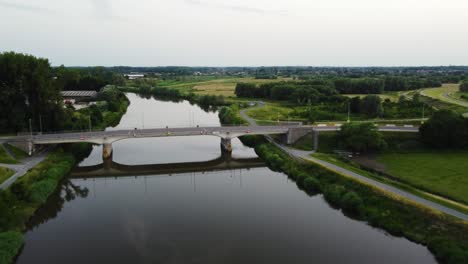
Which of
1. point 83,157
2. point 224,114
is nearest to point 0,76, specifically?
point 83,157

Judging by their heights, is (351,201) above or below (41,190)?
below

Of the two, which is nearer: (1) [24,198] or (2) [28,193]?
(1) [24,198]

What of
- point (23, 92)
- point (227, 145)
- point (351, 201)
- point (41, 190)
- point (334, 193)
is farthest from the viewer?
point (227, 145)

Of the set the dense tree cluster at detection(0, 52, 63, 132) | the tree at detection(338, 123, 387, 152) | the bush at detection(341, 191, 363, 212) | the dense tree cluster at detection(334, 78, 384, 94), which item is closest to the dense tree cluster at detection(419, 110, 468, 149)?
the tree at detection(338, 123, 387, 152)

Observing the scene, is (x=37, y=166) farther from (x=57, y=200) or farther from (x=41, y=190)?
(x=41, y=190)

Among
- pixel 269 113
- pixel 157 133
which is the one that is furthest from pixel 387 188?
pixel 269 113

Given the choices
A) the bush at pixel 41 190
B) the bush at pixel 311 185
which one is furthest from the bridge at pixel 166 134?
the bush at pixel 311 185

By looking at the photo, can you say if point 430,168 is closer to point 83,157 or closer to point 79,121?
point 83,157
